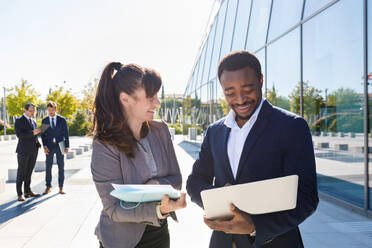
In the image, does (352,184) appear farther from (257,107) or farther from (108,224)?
(108,224)

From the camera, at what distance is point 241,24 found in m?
11.9

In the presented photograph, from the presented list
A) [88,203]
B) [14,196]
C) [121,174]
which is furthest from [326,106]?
[14,196]

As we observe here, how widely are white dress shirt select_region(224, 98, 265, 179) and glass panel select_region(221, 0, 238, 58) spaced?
471 inches

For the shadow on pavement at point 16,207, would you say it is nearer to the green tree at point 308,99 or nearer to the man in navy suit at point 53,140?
the man in navy suit at point 53,140

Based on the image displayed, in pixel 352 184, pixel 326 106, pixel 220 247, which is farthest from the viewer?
pixel 326 106

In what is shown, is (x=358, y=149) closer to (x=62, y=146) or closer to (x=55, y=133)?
(x=62, y=146)

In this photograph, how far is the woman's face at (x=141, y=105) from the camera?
5.55 feet

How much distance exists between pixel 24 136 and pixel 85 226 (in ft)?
9.06

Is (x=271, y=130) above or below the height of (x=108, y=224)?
above

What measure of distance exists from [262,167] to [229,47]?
12.6m

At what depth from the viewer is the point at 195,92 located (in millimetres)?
21734

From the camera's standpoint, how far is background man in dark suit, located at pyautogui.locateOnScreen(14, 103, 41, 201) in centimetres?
611

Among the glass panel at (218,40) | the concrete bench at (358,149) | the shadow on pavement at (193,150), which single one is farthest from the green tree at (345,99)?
the glass panel at (218,40)

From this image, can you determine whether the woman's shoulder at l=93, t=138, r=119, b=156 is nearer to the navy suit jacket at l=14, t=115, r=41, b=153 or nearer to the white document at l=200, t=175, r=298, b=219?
the white document at l=200, t=175, r=298, b=219
